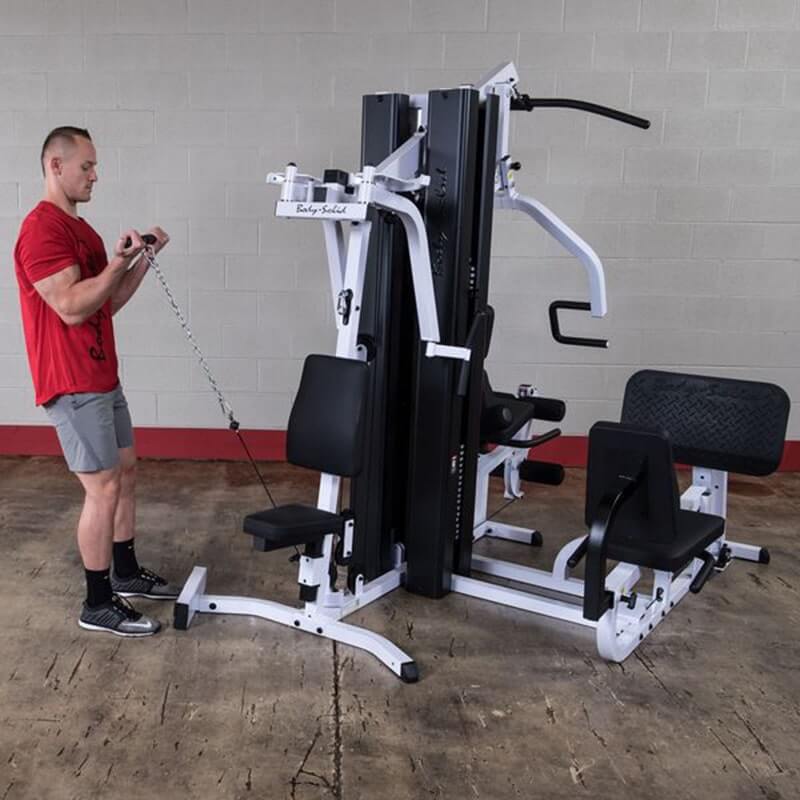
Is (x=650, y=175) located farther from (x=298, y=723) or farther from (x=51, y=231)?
(x=298, y=723)

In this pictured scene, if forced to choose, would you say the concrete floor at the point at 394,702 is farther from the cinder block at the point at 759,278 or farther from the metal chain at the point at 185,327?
the cinder block at the point at 759,278

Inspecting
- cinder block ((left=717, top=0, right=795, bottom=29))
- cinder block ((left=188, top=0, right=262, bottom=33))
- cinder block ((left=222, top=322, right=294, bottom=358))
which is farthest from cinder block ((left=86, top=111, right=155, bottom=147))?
cinder block ((left=717, top=0, right=795, bottom=29))

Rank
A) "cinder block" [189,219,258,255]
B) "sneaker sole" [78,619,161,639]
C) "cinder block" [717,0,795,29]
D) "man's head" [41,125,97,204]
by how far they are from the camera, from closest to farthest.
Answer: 1. "man's head" [41,125,97,204]
2. "sneaker sole" [78,619,161,639]
3. "cinder block" [717,0,795,29]
4. "cinder block" [189,219,258,255]

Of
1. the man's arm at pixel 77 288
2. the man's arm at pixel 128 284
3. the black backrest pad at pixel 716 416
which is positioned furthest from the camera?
the black backrest pad at pixel 716 416

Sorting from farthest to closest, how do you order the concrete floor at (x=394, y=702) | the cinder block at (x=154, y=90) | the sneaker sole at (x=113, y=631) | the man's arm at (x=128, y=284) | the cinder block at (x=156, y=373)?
the cinder block at (x=156, y=373) < the cinder block at (x=154, y=90) < the man's arm at (x=128, y=284) < the sneaker sole at (x=113, y=631) < the concrete floor at (x=394, y=702)

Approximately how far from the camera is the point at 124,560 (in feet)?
10.8

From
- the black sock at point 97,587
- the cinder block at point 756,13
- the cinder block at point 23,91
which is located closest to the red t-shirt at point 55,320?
the black sock at point 97,587

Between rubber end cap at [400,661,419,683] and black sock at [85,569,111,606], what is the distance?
3.27 ft

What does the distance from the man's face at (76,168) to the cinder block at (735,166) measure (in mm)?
3345

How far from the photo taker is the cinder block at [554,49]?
4.89 m

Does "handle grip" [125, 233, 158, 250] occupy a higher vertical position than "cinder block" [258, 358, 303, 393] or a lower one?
higher

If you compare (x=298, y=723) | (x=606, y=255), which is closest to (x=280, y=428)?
(x=606, y=255)

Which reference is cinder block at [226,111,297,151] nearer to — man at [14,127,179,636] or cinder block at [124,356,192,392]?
cinder block at [124,356,192,392]

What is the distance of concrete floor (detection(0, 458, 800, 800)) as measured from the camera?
2.23 metres
